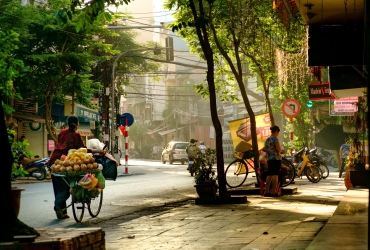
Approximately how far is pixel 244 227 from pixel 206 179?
16.0ft

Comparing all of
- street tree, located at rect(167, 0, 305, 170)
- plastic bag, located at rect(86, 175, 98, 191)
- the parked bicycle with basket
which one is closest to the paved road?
the parked bicycle with basket

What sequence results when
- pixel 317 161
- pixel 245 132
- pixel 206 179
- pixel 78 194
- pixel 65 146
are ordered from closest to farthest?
1. pixel 78 194
2. pixel 65 146
3. pixel 206 179
4. pixel 245 132
5. pixel 317 161

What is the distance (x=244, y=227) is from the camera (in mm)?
9742

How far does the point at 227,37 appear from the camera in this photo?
21016 millimetres

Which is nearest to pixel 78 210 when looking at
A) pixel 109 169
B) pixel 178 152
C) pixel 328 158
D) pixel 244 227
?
pixel 109 169

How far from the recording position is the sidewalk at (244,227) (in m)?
7.80

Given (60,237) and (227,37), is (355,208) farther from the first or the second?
(227,37)

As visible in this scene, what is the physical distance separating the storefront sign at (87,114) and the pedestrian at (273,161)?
28.0m

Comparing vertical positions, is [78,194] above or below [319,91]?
below

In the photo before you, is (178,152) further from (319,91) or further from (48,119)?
(319,91)

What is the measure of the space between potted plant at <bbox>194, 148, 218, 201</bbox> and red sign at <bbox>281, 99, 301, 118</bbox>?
9529 mm

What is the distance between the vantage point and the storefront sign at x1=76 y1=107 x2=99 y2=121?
4333 cm

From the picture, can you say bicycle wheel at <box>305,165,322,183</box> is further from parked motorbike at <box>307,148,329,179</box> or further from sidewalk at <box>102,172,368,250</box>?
sidewalk at <box>102,172,368,250</box>

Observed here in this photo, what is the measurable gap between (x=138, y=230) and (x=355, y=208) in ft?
10.3
